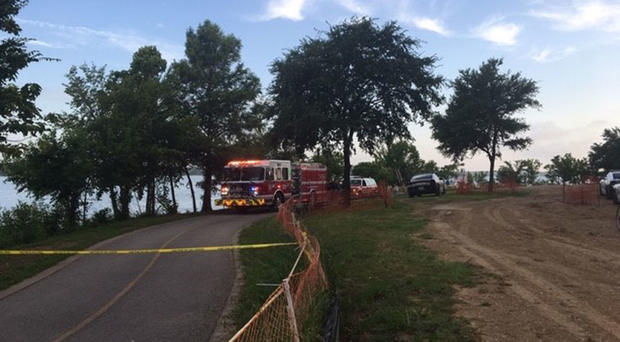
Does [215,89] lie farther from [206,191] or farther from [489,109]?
[489,109]

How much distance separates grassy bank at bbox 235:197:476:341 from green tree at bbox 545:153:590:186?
2283 inches

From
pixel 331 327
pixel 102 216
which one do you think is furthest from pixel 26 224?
pixel 331 327

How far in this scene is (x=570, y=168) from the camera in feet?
222

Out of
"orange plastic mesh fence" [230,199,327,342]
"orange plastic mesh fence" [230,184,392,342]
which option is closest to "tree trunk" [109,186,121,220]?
"orange plastic mesh fence" [230,184,392,342]

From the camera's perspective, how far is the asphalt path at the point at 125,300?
24.2 ft

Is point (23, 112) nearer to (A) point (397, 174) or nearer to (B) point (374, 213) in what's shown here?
(B) point (374, 213)

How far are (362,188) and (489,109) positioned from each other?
12641 mm

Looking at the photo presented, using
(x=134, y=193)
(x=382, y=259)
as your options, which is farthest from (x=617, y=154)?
(x=382, y=259)

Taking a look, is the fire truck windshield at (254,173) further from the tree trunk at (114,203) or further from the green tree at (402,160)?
the green tree at (402,160)

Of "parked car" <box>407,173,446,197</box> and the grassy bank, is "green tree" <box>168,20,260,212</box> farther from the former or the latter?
the grassy bank

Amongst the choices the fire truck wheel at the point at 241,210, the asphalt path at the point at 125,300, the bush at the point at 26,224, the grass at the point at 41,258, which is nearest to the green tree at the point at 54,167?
the bush at the point at 26,224

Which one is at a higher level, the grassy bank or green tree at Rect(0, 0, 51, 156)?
green tree at Rect(0, 0, 51, 156)

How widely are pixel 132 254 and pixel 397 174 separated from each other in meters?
62.7

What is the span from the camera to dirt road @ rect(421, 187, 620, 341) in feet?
21.8
